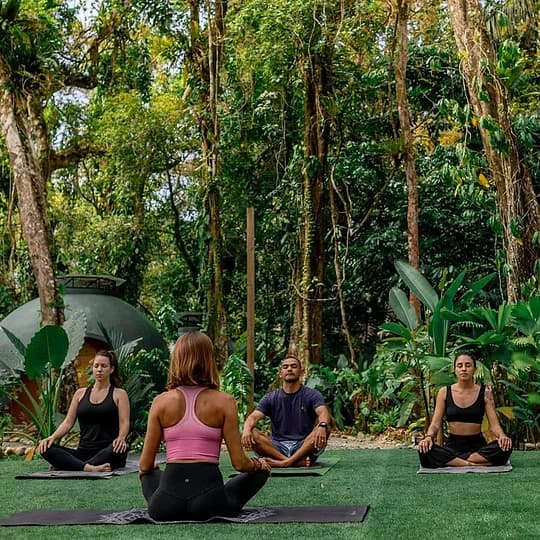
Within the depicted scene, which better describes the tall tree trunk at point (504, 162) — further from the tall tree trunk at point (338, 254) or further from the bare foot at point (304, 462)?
the tall tree trunk at point (338, 254)

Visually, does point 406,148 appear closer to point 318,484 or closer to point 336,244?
point 336,244

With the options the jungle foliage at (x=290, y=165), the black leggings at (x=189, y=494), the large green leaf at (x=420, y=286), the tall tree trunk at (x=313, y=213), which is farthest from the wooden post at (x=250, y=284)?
the black leggings at (x=189, y=494)

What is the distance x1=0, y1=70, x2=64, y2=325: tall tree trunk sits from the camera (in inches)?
472

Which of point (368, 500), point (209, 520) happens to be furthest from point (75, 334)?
point (209, 520)

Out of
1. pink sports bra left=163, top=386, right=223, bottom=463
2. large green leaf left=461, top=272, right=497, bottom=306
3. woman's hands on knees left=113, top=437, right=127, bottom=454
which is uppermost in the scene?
large green leaf left=461, top=272, right=497, bottom=306

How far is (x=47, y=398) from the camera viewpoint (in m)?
10.5

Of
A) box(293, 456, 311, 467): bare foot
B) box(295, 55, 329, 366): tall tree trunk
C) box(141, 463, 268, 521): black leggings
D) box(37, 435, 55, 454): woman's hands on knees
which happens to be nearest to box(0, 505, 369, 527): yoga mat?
box(141, 463, 268, 521): black leggings

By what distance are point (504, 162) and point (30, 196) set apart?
18.0 ft

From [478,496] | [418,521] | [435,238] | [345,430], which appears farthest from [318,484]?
[435,238]

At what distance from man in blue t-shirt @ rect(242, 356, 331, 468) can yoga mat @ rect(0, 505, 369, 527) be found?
7.77 ft

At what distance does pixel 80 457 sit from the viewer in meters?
8.41

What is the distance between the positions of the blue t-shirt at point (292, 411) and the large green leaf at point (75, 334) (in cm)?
276

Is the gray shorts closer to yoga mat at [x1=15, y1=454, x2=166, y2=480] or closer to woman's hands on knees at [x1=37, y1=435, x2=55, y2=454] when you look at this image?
yoga mat at [x1=15, y1=454, x2=166, y2=480]

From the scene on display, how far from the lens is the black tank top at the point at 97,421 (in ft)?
27.2
